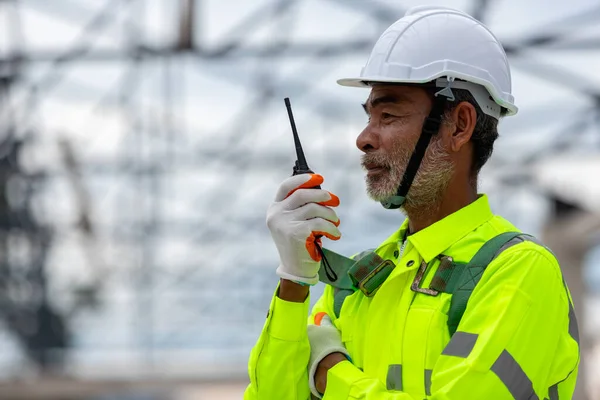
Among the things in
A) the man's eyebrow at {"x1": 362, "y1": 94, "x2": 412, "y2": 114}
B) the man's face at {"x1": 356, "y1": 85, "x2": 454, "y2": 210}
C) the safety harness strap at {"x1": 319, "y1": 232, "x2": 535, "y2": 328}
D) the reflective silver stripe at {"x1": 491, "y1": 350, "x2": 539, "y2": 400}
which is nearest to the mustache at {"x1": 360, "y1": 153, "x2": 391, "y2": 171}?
the man's face at {"x1": 356, "y1": 85, "x2": 454, "y2": 210}

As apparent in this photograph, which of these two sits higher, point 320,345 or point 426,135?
point 426,135

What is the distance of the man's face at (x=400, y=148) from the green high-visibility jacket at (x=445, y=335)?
103 millimetres

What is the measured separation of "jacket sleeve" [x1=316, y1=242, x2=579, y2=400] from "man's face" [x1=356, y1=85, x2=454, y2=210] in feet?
1.09

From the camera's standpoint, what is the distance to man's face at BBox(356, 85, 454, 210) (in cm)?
245

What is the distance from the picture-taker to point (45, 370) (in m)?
12.1

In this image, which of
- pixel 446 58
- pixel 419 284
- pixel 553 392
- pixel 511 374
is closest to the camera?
pixel 511 374

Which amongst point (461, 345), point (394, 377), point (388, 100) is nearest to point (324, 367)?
point (394, 377)

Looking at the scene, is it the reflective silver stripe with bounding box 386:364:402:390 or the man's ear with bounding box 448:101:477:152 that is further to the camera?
the man's ear with bounding box 448:101:477:152

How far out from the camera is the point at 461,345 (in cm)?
210

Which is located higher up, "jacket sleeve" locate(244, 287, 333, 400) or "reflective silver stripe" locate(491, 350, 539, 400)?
"jacket sleeve" locate(244, 287, 333, 400)

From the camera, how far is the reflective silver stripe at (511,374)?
6.72 ft

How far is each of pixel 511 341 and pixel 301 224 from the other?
580 millimetres

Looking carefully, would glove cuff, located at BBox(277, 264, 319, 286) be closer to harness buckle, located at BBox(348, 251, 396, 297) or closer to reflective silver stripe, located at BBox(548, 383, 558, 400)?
harness buckle, located at BBox(348, 251, 396, 297)

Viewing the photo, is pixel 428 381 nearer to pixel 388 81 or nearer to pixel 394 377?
pixel 394 377
